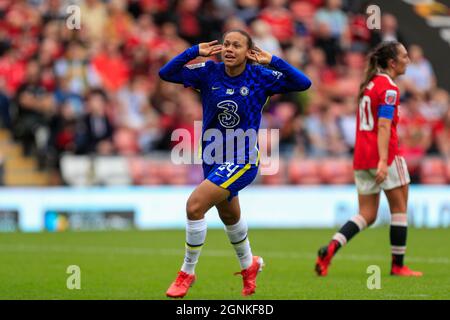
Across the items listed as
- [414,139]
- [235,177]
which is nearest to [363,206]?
[235,177]

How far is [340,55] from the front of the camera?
22031mm

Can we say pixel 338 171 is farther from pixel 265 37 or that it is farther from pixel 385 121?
pixel 385 121

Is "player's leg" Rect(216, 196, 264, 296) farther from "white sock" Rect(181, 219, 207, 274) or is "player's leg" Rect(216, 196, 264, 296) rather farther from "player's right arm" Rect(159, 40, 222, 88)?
"player's right arm" Rect(159, 40, 222, 88)

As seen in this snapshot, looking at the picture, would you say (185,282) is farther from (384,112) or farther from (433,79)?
(433,79)

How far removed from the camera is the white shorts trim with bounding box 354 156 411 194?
10.6 metres

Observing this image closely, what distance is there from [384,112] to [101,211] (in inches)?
365

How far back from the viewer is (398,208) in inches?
419

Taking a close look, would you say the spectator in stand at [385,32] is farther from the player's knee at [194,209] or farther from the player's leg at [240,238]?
the player's knee at [194,209]

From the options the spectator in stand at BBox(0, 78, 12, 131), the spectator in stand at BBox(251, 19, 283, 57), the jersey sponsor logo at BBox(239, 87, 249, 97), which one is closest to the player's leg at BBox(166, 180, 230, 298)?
the jersey sponsor logo at BBox(239, 87, 249, 97)

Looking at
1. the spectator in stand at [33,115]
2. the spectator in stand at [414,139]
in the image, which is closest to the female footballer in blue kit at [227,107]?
the spectator in stand at [33,115]

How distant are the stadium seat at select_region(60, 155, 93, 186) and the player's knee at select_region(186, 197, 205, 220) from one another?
10.1 meters

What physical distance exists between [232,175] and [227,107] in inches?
22.3

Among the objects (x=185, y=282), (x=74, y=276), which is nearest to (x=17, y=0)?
(x=74, y=276)

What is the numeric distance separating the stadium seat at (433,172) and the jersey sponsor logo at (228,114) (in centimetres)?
1120
